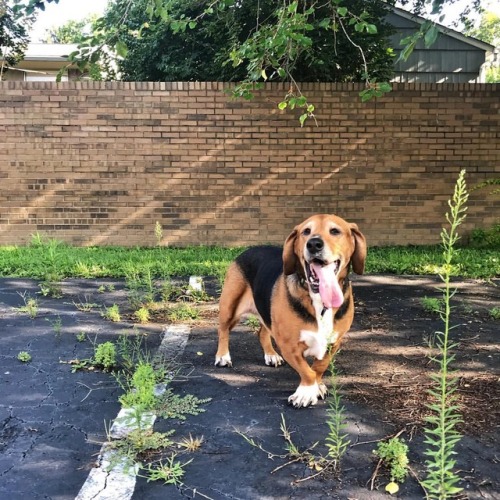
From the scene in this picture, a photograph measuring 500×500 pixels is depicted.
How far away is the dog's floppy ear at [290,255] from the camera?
130 inches

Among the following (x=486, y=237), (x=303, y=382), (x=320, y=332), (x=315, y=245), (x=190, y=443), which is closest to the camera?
(x=190, y=443)

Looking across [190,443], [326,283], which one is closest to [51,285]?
[190,443]

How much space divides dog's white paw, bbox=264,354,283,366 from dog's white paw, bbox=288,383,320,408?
2.25 ft

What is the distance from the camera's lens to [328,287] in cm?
309

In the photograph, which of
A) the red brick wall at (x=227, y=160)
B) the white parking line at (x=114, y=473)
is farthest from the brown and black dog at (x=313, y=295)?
the red brick wall at (x=227, y=160)

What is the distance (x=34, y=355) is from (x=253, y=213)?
5.37 m

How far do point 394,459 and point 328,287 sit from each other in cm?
104

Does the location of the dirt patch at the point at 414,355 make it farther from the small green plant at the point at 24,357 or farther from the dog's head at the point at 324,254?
the small green plant at the point at 24,357

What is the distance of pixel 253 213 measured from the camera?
29.3 feet

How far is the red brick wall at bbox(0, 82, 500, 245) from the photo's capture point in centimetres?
862

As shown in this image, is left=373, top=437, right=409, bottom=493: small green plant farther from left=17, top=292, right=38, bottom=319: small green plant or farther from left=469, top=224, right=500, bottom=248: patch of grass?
left=469, top=224, right=500, bottom=248: patch of grass

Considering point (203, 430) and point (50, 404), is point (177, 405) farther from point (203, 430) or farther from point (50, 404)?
point (50, 404)

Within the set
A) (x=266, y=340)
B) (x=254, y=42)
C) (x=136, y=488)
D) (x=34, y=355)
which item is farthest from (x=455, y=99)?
(x=136, y=488)

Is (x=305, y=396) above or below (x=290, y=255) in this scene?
below
